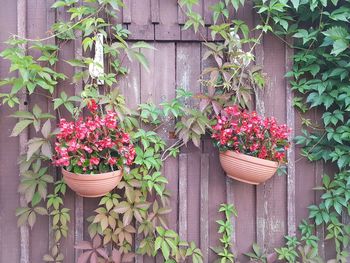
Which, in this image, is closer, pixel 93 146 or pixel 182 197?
pixel 93 146

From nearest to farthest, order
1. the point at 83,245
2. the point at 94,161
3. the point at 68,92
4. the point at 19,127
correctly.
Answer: the point at 94,161 < the point at 19,127 < the point at 83,245 < the point at 68,92

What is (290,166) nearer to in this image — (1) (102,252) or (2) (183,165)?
(2) (183,165)

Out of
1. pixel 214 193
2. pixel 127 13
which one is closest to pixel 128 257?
pixel 214 193

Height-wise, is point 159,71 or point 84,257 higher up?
point 159,71

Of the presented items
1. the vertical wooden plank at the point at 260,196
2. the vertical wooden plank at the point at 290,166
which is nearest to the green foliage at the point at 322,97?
the vertical wooden plank at the point at 290,166

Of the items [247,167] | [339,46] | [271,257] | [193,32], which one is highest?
[193,32]

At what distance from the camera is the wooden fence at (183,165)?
224 centimetres

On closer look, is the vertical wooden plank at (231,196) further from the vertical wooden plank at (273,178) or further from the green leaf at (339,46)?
the green leaf at (339,46)

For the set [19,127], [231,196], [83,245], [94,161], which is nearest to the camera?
[94,161]

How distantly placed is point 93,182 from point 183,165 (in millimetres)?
614

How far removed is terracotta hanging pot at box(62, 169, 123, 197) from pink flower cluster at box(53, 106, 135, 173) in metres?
0.04

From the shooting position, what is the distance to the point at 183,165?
7.70ft

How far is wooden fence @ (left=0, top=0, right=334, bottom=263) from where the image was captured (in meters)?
2.24

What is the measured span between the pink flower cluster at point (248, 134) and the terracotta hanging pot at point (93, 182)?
0.64 meters
